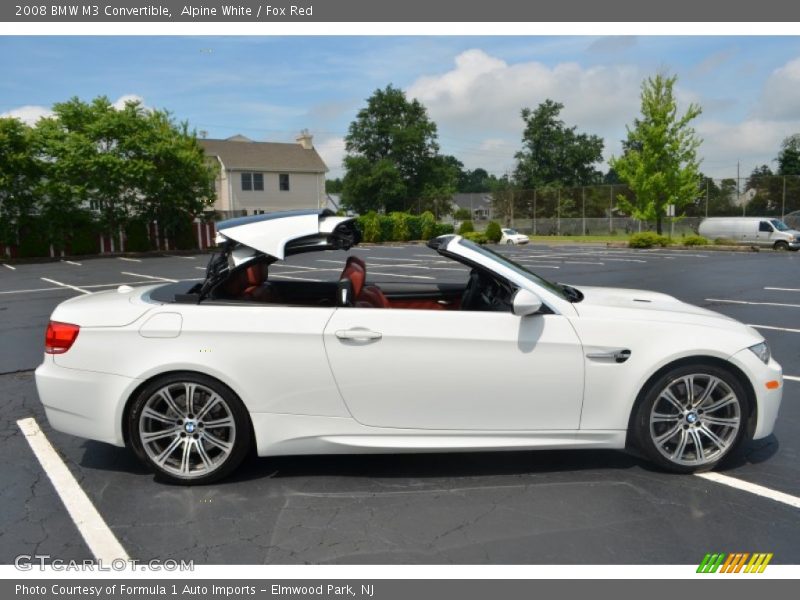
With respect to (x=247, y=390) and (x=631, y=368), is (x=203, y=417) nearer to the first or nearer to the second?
(x=247, y=390)

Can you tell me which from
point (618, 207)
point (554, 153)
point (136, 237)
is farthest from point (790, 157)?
point (136, 237)

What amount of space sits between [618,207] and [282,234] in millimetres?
37234

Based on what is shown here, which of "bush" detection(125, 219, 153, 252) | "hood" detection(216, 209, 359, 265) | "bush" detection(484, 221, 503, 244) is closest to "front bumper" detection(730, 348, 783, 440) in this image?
"hood" detection(216, 209, 359, 265)

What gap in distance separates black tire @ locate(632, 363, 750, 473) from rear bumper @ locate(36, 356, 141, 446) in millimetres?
3030

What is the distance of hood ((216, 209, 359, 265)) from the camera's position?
13.3 feet

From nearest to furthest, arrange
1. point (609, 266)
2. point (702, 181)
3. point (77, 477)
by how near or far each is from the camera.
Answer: point (77, 477) → point (609, 266) → point (702, 181)

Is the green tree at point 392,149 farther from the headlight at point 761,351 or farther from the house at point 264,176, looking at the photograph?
the headlight at point 761,351

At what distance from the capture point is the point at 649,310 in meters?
4.07

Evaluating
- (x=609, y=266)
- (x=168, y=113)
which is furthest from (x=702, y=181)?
(x=168, y=113)

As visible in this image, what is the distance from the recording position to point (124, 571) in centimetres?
304

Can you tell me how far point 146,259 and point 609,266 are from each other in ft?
62.3

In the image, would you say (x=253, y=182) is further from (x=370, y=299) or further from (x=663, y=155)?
(x=370, y=299)

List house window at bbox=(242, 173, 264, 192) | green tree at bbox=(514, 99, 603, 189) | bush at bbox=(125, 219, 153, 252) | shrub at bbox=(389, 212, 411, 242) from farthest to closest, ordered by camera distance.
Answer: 1. green tree at bbox=(514, 99, 603, 189)
2. house window at bbox=(242, 173, 264, 192)
3. shrub at bbox=(389, 212, 411, 242)
4. bush at bbox=(125, 219, 153, 252)

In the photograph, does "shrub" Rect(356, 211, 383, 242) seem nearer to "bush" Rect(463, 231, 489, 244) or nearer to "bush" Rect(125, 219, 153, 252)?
"bush" Rect(463, 231, 489, 244)
